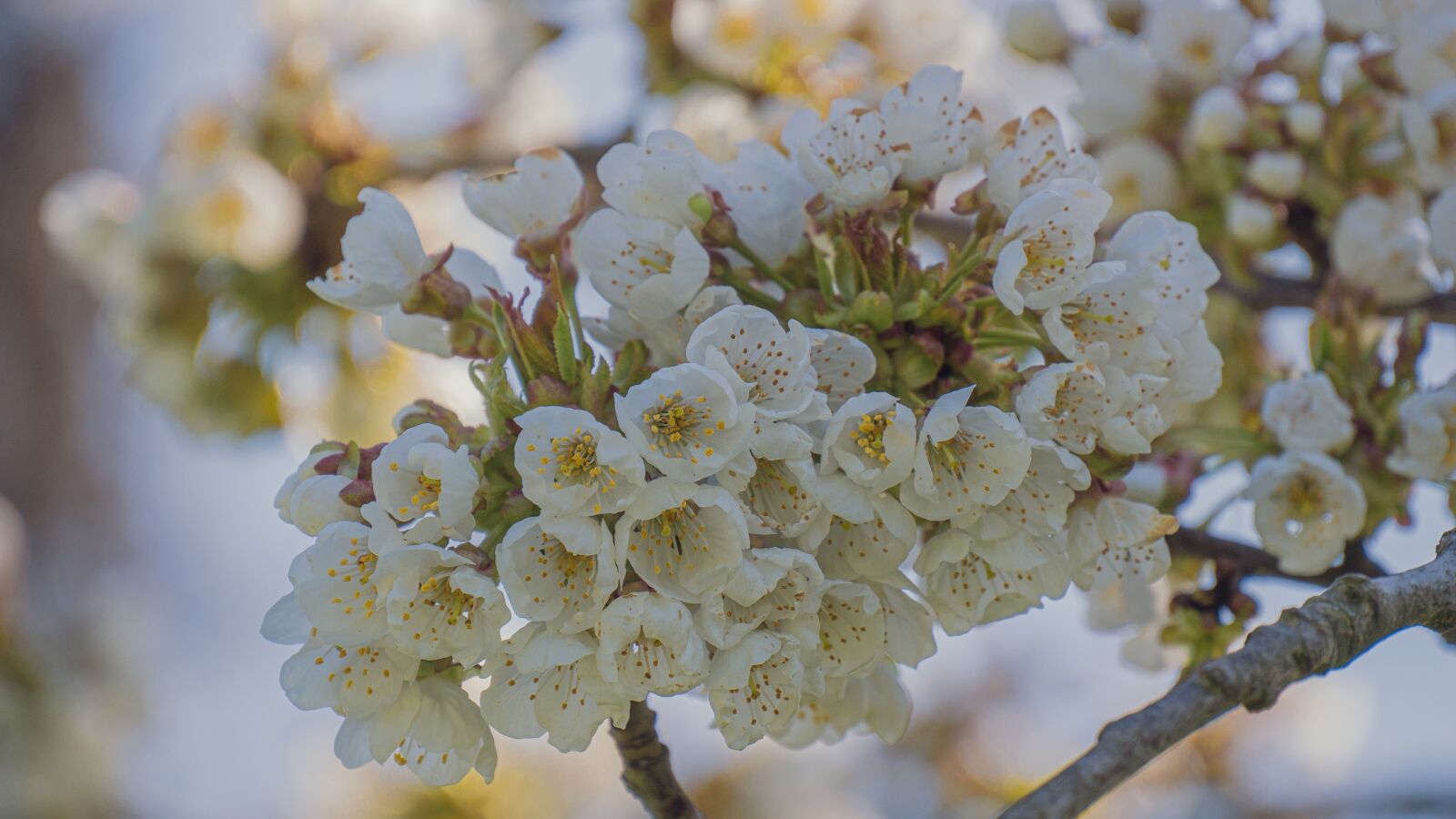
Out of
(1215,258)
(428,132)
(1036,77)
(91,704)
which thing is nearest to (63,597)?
(91,704)

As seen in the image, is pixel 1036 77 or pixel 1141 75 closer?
pixel 1141 75

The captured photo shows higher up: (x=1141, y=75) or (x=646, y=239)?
(x=646, y=239)

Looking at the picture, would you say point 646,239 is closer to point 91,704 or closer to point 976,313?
point 976,313

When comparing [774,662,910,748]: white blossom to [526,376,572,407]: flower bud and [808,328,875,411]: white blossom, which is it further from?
[526,376,572,407]: flower bud

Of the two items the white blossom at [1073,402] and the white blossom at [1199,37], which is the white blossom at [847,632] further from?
the white blossom at [1199,37]

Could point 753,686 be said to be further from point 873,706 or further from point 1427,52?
point 1427,52
